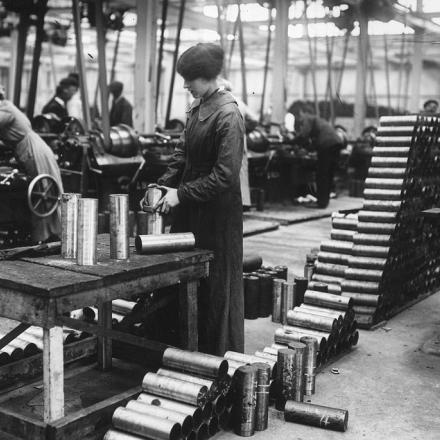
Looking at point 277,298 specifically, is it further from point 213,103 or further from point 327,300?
point 213,103

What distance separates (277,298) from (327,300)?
0.43 meters

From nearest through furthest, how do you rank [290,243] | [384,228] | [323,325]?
[323,325]
[384,228]
[290,243]

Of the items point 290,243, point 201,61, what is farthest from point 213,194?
point 290,243

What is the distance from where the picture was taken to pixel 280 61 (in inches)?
424

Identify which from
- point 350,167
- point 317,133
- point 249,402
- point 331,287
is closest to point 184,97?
point 350,167

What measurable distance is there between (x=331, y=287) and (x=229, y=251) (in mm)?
1605

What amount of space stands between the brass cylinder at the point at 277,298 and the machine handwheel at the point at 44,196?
241 centimetres

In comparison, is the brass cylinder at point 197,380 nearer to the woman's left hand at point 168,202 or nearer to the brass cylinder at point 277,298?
the woman's left hand at point 168,202

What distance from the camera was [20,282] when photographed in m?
2.23

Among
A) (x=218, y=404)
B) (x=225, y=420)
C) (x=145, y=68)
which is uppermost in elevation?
(x=145, y=68)

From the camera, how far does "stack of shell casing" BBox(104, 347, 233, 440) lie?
240 centimetres

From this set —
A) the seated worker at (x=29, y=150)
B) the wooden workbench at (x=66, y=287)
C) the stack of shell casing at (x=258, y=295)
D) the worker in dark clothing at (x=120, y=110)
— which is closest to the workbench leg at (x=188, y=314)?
the wooden workbench at (x=66, y=287)

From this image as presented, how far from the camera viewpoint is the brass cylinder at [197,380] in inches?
101

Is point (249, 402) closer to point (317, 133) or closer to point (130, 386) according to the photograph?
point (130, 386)
